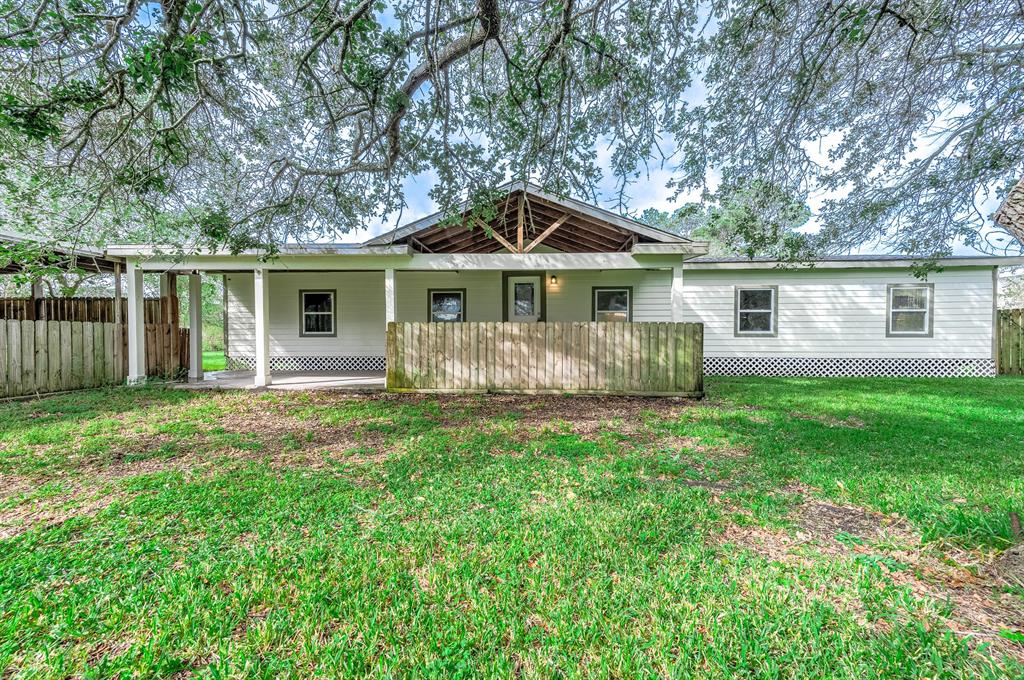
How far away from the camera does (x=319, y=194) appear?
594 centimetres

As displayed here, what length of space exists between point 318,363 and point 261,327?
133 inches

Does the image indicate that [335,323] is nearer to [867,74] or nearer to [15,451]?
[15,451]

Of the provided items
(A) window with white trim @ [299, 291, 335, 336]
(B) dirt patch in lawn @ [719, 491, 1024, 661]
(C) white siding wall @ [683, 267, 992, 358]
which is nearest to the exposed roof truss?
(C) white siding wall @ [683, 267, 992, 358]

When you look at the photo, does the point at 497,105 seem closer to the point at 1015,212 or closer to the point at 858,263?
the point at 1015,212

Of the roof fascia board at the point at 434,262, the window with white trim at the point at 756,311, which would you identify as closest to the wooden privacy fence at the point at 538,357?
the roof fascia board at the point at 434,262

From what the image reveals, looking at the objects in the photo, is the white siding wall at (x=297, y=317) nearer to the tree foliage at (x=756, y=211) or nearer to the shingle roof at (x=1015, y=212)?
the tree foliage at (x=756, y=211)

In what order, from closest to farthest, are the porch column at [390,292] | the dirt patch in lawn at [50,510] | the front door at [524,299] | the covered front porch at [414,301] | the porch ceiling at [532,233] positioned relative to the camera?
the dirt patch in lawn at [50,510]
the porch ceiling at [532,233]
the porch column at [390,292]
the covered front porch at [414,301]
the front door at [524,299]

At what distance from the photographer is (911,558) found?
2.25 m

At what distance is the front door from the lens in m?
11.0

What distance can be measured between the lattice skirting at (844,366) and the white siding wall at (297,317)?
30.5 ft

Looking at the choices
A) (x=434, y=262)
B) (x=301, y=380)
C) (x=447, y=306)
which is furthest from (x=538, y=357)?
(x=301, y=380)

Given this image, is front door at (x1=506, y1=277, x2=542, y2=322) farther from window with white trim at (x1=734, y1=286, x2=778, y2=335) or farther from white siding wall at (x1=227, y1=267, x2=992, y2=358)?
window with white trim at (x1=734, y1=286, x2=778, y2=335)

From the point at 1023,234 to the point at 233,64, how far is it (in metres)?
7.14

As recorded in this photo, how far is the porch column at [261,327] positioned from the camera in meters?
8.19
